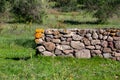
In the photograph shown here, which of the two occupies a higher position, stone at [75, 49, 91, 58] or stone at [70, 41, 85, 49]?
stone at [70, 41, 85, 49]

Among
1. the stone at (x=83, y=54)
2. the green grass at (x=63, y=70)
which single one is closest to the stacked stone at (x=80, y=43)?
the stone at (x=83, y=54)

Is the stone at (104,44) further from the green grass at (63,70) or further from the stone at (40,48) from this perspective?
the stone at (40,48)

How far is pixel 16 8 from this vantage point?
3997 cm

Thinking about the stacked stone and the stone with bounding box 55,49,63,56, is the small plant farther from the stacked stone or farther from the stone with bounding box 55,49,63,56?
the stone with bounding box 55,49,63,56

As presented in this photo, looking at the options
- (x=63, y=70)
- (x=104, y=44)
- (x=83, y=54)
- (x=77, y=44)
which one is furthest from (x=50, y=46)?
(x=63, y=70)

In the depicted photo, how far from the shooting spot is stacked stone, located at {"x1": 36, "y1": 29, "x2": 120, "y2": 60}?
1403 cm

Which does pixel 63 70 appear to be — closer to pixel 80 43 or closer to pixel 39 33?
pixel 80 43

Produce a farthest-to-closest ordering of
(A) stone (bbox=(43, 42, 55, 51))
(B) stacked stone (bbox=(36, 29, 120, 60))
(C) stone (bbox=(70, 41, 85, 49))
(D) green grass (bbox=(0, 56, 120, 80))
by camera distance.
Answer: (A) stone (bbox=(43, 42, 55, 51)), (C) stone (bbox=(70, 41, 85, 49)), (B) stacked stone (bbox=(36, 29, 120, 60)), (D) green grass (bbox=(0, 56, 120, 80))

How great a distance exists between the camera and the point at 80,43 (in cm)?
1415

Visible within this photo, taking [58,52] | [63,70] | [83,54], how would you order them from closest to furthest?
[63,70], [83,54], [58,52]

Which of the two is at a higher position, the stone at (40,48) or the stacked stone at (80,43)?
the stacked stone at (80,43)

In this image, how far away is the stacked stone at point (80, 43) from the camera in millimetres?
14031

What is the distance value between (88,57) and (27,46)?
22.1 ft

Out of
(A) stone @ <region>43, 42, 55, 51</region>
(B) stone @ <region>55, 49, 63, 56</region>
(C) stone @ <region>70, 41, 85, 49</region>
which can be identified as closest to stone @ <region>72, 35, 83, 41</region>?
(C) stone @ <region>70, 41, 85, 49</region>
